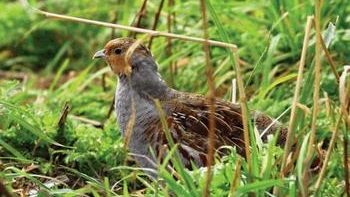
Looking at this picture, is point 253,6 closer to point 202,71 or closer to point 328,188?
point 202,71

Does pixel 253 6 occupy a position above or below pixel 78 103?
above

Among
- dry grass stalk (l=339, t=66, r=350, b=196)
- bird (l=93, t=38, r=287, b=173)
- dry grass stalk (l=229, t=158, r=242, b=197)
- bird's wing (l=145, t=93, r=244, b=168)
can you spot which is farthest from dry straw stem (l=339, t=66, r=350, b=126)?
bird's wing (l=145, t=93, r=244, b=168)

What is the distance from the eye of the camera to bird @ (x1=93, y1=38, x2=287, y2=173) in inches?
180

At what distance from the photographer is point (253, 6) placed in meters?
6.28

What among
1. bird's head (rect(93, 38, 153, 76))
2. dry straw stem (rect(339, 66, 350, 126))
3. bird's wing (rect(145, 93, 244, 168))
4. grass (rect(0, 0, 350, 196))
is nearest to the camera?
dry straw stem (rect(339, 66, 350, 126))

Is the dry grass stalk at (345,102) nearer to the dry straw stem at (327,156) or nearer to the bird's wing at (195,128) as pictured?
the dry straw stem at (327,156)

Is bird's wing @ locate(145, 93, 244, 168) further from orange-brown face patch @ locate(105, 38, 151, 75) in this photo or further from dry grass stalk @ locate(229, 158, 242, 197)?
dry grass stalk @ locate(229, 158, 242, 197)

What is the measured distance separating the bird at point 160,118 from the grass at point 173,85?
172mm

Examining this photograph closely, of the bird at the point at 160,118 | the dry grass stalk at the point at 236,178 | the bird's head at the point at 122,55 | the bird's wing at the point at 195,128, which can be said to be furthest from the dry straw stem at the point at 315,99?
the bird's head at the point at 122,55

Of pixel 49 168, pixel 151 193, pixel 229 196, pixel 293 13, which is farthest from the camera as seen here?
pixel 293 13

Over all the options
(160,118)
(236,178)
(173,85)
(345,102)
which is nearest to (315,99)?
(345,102)

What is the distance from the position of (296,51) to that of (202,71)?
0.59 meters

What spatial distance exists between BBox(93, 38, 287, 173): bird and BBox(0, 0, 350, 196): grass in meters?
0.17

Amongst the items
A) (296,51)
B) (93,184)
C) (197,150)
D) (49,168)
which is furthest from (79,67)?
(93,184)
